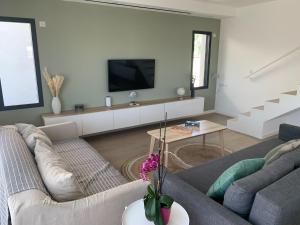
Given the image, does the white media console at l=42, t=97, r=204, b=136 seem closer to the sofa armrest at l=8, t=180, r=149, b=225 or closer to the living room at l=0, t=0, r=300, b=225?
the living room at l=0, t=0, r=300, b=225

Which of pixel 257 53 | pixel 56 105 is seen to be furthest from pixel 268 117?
pixel 56 105

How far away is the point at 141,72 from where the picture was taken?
15.7 ft

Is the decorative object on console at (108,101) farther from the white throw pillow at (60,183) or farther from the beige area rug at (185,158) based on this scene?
the white throw pillow at (60,183)

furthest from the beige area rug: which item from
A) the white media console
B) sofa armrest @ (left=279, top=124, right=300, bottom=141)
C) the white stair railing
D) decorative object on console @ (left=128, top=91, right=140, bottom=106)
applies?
the white stair railing

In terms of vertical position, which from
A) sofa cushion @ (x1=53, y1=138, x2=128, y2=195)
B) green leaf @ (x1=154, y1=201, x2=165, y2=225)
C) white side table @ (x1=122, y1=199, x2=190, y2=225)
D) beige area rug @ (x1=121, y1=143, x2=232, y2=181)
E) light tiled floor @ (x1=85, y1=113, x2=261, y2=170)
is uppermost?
green leaf @ (x1=154, y1=201, x2=165, y2=225)

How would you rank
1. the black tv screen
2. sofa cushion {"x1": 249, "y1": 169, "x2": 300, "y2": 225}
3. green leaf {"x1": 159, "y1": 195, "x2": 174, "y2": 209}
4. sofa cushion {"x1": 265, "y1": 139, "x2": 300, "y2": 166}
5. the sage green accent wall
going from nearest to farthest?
sofa cushion {"x1": 249, "y1": 169, "x2": 300, "y2": 225}, green leaf {"x1": 159, "y1": 195, "x2": 174, "y2": 209}, sofa cushion {"x1": 265, "y1": 139, "x2": 300, "y2": 166}, the sage green accent wall, the black tv screen

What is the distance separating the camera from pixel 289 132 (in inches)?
116

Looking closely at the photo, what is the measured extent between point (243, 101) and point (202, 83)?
111cm

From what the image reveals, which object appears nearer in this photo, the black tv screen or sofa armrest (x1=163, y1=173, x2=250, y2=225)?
sofa armrest (x1=163, y1=173, x2=250, y2=225)

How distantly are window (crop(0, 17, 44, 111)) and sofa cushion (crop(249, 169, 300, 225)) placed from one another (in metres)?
3.67

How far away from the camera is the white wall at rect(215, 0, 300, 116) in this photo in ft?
14.9

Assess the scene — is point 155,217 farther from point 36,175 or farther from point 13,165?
point 13,165

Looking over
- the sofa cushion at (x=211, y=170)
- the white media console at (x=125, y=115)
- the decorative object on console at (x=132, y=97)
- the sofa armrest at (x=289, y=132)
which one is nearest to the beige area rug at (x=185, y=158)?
the sofa cushion at (x=211, y=170)

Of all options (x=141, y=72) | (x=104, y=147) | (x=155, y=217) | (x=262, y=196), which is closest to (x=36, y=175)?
(x=155, y=217)
